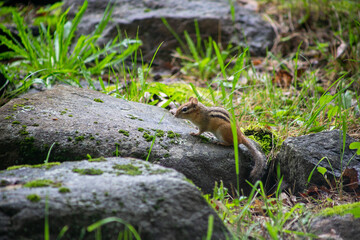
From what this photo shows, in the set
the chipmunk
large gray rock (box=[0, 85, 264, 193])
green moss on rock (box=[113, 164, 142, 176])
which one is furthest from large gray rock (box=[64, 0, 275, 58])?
green moss on rock (box=[113, 164, 142, 176])

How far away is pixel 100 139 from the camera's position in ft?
10.2

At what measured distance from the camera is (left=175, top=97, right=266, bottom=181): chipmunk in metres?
3.34

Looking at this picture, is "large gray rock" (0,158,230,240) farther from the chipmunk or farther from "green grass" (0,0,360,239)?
the chipmunk

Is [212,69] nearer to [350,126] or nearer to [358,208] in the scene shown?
[350,126]

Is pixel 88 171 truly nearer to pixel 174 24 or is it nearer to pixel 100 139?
pixel 100 139

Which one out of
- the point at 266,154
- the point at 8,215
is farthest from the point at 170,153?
the point at 8,215

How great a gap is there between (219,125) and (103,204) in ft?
6.19

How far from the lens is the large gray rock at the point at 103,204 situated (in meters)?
1.88

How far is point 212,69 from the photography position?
6.26 m

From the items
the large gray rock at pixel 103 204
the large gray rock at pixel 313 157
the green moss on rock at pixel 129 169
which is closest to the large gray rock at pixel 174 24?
the large gray rock at pixel 313 157

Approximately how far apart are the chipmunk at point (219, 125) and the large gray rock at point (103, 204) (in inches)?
50.3

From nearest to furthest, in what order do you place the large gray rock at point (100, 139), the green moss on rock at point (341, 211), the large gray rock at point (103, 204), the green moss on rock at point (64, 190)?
the large gray rock at point (103, 204)
the green moss on rock at point (64, 190)
the green moss on rock at point (341, 211)
the large gray rock at point (100, 139)

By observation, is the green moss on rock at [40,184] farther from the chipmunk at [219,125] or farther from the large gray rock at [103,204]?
the chipmunk at [219,125]

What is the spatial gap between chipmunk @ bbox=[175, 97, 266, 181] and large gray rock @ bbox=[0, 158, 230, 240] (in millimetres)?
1278
